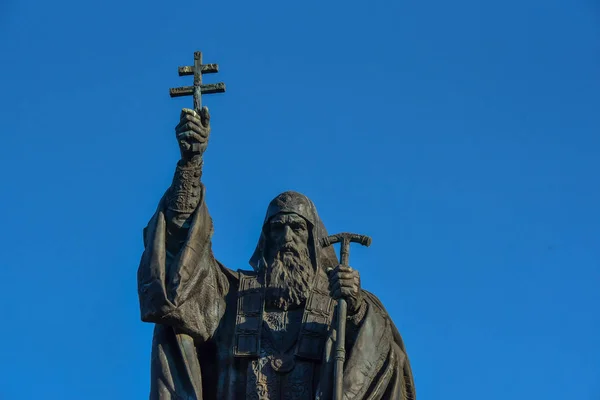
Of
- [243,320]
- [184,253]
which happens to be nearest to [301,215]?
[243,320]

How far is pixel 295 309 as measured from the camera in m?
28.4

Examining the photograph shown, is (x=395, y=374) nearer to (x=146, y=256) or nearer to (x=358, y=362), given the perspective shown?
(x=358, y=362)

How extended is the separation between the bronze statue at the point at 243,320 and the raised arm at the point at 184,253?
0.01m

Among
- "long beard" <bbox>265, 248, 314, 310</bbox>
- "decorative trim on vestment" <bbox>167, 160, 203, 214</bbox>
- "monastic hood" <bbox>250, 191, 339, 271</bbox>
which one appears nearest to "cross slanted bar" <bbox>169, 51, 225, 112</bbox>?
"decorative trim on vestment" <bbox>167, 160, 203, 214</bbox>

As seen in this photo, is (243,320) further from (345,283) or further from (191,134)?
(191,134)

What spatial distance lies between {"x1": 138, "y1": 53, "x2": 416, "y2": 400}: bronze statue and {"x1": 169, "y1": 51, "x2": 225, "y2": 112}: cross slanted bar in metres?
0.02

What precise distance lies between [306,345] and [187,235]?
2058mm

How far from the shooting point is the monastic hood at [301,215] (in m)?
28.8

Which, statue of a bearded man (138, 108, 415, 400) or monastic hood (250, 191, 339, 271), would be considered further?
monastic hood (250, 191, 339, 271)

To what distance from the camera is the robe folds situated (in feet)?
90.1

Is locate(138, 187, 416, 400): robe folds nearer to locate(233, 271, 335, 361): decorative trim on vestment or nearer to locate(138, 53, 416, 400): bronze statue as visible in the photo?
locate(138, 53, 416, 400): bronze statue

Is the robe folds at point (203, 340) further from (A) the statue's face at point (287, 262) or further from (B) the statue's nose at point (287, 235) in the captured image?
(B) the statue's nose at point (287, 235)

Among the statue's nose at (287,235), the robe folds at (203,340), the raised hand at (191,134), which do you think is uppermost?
the raised hand at (191,134)

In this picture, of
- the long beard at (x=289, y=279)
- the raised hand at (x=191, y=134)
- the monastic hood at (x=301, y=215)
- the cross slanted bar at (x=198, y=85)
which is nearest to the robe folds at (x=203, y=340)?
the long beard at (x=289, y=279)
